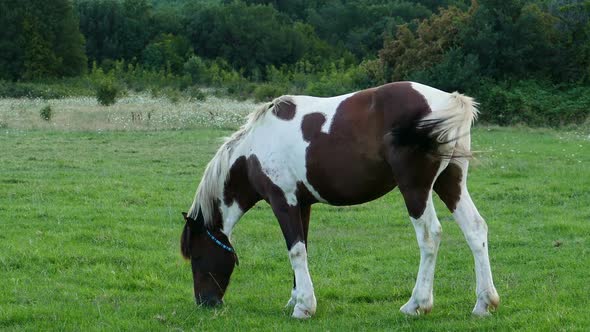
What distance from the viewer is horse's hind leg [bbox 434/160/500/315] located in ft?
20.7

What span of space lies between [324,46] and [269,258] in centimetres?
6266

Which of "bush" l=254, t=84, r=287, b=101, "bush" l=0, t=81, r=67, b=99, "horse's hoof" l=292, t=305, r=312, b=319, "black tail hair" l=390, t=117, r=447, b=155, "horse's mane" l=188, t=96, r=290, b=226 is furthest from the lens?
"bush" l=0, t=81, r=67, b=99

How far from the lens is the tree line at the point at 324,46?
29969 millimetres

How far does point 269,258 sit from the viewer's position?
8.98m

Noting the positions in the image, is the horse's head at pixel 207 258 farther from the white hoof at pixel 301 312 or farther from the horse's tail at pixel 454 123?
the horse's tail at pixel 454 123

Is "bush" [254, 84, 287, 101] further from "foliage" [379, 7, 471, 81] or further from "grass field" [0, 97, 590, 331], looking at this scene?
"grass field" [0, 97, 590, 331]

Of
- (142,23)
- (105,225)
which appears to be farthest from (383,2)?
(105,225)

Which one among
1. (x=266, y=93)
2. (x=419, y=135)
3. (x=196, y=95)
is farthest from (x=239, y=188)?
(x=196, y=95)

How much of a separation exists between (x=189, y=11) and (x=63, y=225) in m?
71.8

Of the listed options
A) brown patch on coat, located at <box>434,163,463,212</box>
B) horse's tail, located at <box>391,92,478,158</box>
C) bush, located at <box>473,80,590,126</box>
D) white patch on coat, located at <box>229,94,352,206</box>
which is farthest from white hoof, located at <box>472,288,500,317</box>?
bush, located at <box>473,80,590,126</box>

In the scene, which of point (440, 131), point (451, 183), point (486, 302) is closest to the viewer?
point (440, 131)

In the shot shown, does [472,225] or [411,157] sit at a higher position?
[411,157]

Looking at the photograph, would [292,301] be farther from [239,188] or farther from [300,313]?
[239,188]

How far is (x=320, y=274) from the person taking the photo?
8258 millimetres
